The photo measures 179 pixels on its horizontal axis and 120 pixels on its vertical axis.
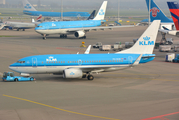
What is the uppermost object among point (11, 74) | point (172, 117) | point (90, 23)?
point (90, 23)

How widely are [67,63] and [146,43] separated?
38.2 feet

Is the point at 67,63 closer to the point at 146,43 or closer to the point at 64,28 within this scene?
the point at 146,43

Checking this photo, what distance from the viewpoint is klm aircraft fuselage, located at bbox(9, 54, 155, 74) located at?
119ft

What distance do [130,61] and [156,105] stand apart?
1177 centimetres

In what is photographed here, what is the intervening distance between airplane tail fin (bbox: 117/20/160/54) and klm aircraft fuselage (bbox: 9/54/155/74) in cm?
203

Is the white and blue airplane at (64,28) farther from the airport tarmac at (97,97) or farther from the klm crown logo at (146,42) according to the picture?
the klm crown logo at (146,42)

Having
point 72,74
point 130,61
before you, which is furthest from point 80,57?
point 130,61

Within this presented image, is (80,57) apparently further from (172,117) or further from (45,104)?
(172,117)

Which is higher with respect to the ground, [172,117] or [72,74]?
[72,74]

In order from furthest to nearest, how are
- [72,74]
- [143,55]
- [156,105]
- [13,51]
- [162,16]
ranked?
1. [162,16]
2. [13,51]
3. [143,55]
4. [72,74]
5. [156,105]

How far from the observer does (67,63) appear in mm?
36594

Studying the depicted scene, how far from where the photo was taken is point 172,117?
23.2m

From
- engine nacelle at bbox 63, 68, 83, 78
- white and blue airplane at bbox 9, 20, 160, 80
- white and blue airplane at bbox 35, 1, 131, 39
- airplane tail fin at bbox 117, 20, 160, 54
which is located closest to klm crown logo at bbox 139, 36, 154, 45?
airplane tail fin at bbox 117, 20, 160, 54

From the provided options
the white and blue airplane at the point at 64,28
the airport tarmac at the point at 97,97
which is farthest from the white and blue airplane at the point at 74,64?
the white and blue airplane at the point at 64,28
